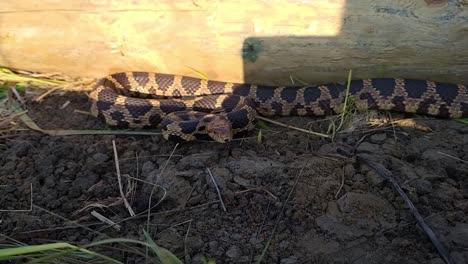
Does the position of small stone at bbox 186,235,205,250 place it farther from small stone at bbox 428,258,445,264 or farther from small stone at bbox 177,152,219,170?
small stone at bbox 428,258,445,264

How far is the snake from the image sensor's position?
5.97m

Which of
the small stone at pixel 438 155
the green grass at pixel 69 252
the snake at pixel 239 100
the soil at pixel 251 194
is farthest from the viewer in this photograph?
the snake at pixel 239 100

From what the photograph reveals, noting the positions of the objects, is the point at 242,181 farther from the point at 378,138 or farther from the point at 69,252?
the point at 69,252

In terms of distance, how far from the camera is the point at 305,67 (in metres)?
6.13

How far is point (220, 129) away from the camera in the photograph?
552cm

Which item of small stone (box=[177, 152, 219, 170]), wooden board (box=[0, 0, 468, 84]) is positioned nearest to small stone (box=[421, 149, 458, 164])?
wooden board (box=[0, 0, 468, 84])

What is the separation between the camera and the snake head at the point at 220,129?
17.9ft

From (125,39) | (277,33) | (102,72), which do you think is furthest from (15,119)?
(277,33)

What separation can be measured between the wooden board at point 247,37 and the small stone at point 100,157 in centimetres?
152

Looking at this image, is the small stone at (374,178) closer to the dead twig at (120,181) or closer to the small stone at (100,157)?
the dead twig at (120,181)

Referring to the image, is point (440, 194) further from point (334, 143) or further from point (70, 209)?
point (70, 209)

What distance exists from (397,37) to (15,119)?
4.57 m

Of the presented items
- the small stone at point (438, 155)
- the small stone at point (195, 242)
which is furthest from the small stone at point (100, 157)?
the small stone at point (438, 155)

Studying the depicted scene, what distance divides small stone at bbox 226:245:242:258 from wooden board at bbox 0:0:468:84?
274 centimetres
